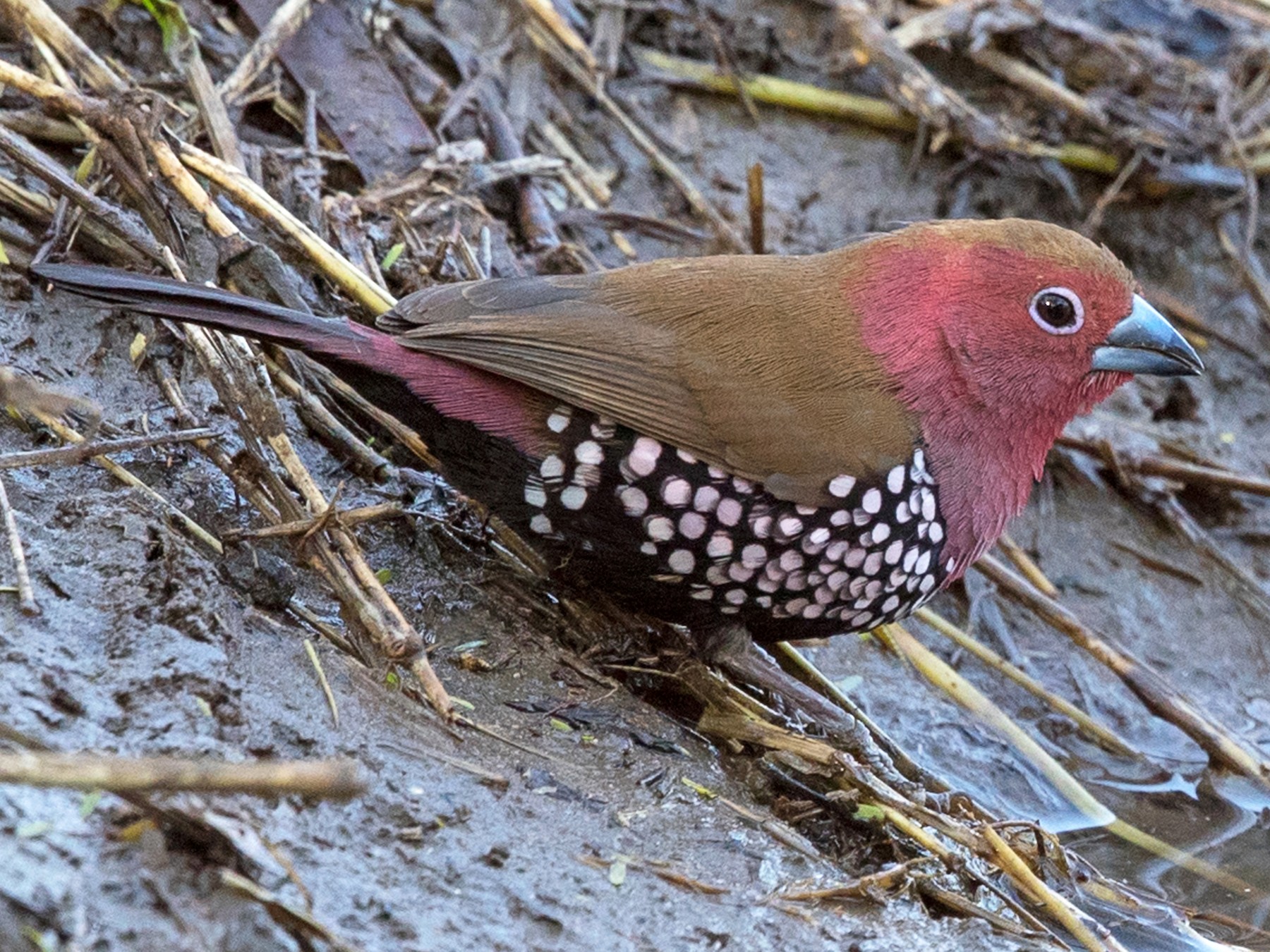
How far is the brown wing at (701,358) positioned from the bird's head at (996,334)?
128 millimetres

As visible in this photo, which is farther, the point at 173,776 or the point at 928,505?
the point at 928,505

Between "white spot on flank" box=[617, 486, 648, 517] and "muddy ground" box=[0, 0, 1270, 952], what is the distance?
0.45 meters

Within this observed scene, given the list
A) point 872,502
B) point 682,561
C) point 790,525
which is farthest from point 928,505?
point 682,561

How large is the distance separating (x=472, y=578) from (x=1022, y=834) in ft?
4.97

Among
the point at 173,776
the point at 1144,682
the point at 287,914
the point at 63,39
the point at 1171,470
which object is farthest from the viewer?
the point at 1171,470

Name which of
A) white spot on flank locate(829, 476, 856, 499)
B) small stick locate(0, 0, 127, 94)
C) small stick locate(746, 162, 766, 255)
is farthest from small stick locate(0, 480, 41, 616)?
small stick locate(746, 162, 766, 255)

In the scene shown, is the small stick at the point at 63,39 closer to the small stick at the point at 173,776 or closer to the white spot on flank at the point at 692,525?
the white spot on flank at the point at 692,525

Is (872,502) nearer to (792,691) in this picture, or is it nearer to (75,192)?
(792,691)

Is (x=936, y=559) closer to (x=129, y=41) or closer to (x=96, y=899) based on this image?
(x=96, y=899)

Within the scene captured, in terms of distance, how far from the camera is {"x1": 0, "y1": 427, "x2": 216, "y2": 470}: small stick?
329 cm

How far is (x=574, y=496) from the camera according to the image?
3.56 m

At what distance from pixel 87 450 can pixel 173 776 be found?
5.18ft

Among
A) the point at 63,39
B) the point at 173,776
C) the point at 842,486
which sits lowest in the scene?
the point at 173,776

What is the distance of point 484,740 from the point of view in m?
3.22
